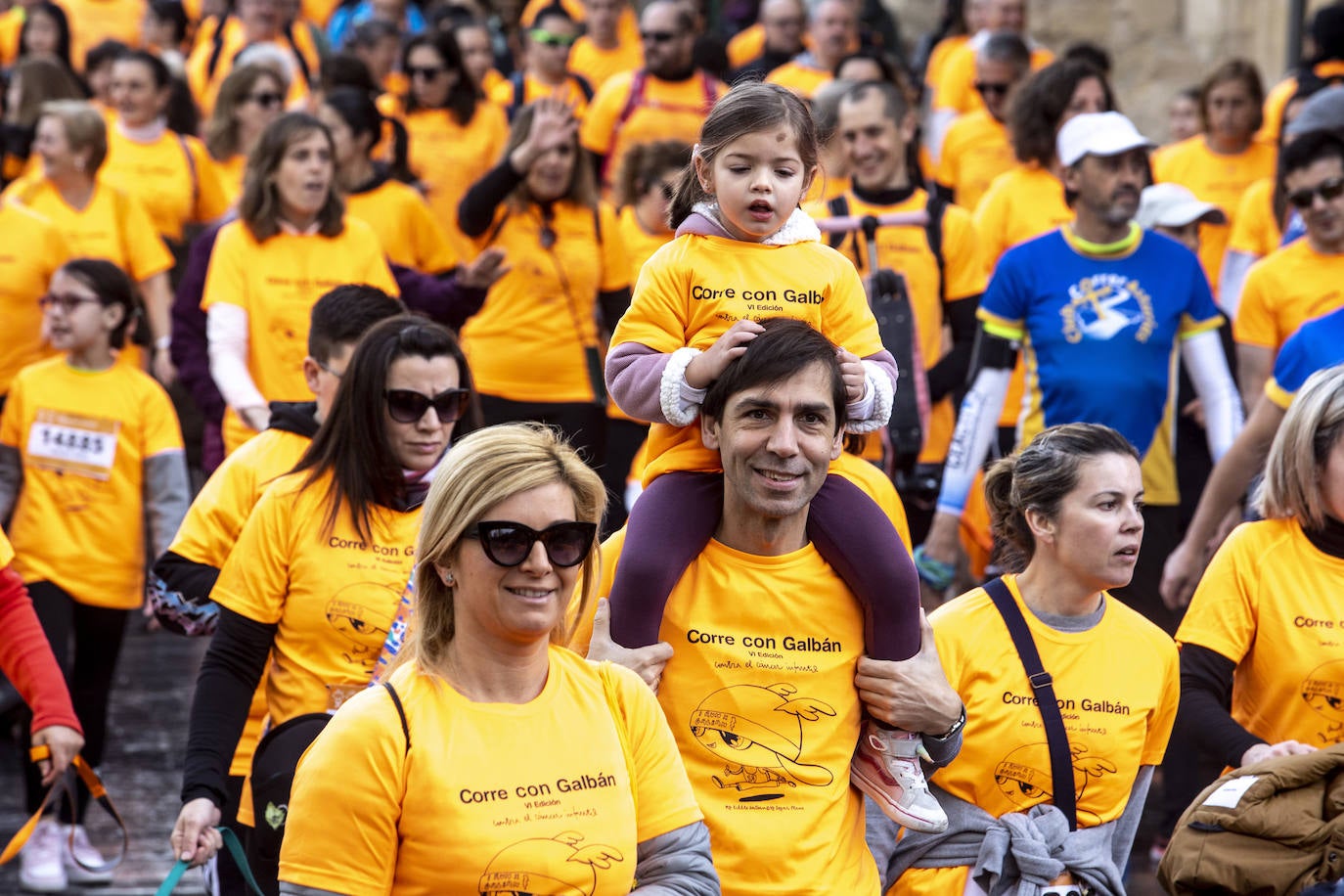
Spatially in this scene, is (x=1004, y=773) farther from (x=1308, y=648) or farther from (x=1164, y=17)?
(x=1164, y=17)

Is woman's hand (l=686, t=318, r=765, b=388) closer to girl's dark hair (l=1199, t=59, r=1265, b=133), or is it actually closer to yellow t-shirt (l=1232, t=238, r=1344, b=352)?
yellow t-shirt (l=1232, t=238, r=1344, b=352)

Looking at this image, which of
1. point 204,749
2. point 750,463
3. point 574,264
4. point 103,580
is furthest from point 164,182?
point 750,463

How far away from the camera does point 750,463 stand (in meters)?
3.81

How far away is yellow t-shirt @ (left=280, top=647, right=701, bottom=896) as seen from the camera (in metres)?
3.18

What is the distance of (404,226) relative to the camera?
838 cm

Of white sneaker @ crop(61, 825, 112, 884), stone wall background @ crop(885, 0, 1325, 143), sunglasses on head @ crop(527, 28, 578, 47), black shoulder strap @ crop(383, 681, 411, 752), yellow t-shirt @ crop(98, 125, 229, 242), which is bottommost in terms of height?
white sneaker @ crop(61, 825, 112, 884)

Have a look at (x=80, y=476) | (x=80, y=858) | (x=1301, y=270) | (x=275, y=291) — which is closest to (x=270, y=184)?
(x=275, y=291)

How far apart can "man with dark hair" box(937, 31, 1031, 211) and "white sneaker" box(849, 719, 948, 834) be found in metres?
6.52

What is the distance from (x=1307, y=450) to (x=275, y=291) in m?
3.82

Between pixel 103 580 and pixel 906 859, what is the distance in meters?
3.64

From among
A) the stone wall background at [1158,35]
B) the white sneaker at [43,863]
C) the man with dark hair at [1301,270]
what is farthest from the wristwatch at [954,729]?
the stone wall background at [1158,35]

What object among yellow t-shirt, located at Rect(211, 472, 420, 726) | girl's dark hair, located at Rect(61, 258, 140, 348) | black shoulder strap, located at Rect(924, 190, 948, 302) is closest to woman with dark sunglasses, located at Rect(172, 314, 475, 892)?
yellow t-shirt, located at Rect(211, 472, 420, 726)

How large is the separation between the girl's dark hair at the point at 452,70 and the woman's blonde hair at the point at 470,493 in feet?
23.7

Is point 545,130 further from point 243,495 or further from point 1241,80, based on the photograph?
point 1241,80
